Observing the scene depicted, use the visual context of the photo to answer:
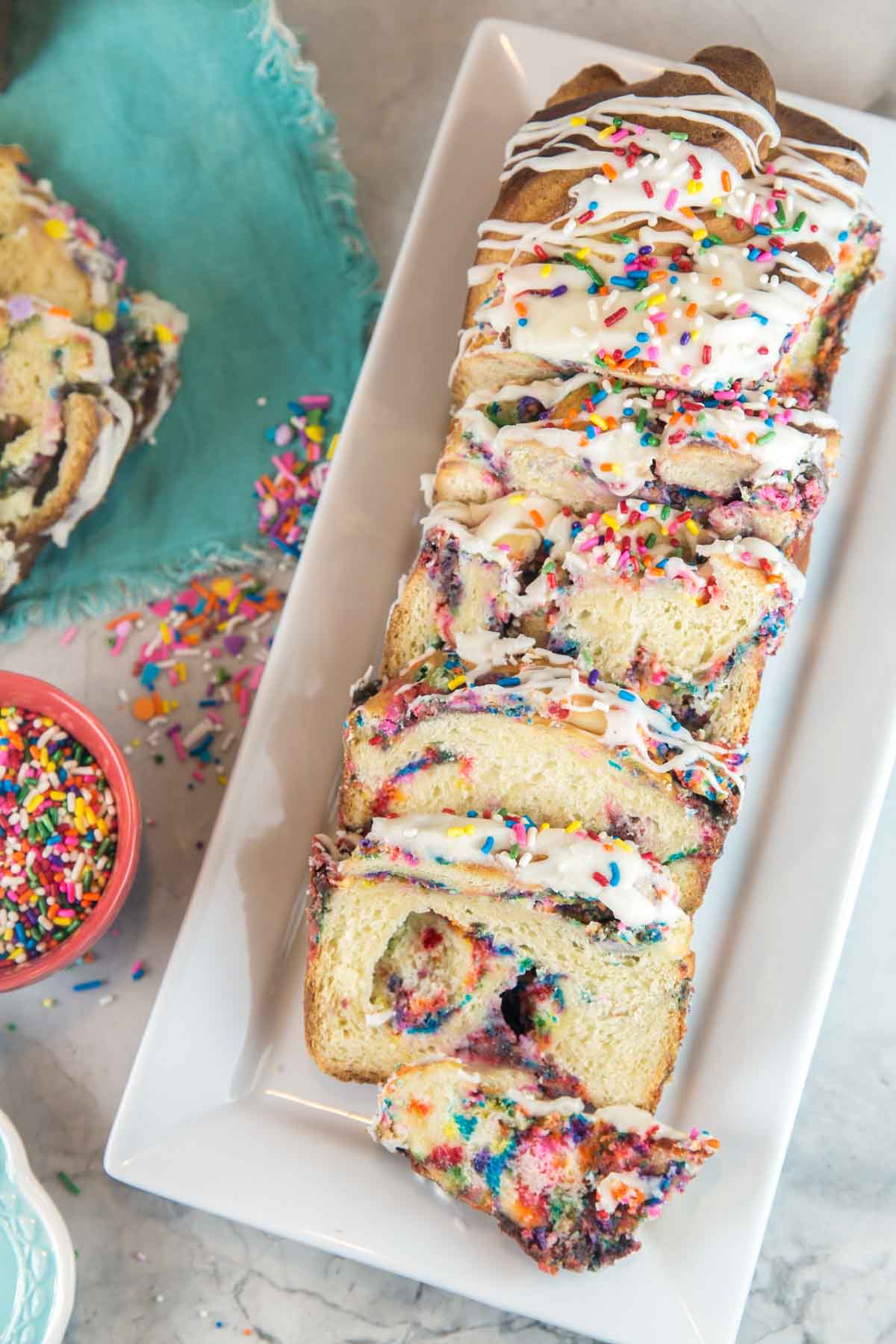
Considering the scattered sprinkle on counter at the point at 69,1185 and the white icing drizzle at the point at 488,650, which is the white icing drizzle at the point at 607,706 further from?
the scattered sprinkle on counter at the point at 69,1185

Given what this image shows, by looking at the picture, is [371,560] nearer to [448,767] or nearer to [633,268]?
[448,767]

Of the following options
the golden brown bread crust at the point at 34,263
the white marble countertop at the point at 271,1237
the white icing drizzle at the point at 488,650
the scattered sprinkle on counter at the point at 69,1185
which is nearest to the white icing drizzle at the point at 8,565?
the white marble countertop at the point at 271,1237

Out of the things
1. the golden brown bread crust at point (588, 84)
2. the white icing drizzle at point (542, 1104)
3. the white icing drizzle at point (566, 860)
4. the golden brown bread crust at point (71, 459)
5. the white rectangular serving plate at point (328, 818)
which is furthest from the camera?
the golden brown bread crust at point (71, 459)

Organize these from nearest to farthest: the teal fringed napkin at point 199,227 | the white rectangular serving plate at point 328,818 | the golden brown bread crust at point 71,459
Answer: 1. the white rectangular serving plate at point 328,818
2. the golden brown bread crust at point 71,459
3. the teal fringed napkin at point 199,227

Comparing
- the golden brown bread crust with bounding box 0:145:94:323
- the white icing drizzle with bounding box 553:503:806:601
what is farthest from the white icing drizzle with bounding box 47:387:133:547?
the white icing drizzle with bounding box 553:503:806:601

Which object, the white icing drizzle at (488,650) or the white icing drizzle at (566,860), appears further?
the white icing drizzle at (488,650)

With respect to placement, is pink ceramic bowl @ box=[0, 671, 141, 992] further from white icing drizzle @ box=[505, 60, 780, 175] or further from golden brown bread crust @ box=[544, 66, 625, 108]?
golden brown bread crust @ box=[544, 66, 625, 108]

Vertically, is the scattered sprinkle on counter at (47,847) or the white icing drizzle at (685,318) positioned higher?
the white icing drizzle at (685,318)
